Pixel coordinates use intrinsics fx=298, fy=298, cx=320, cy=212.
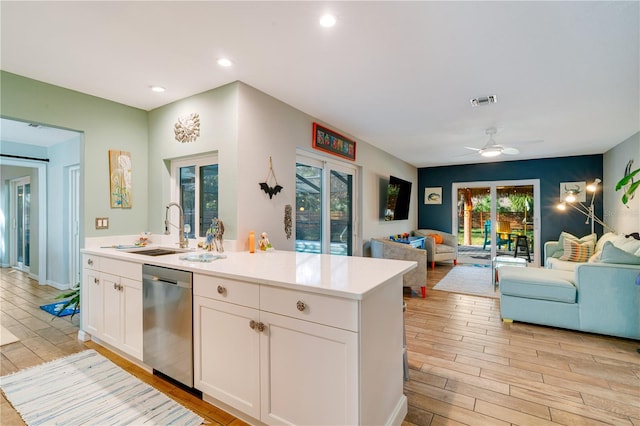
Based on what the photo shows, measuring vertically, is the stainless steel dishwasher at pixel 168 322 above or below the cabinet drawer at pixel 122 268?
below

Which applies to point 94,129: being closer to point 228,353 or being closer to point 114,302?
point 114,302

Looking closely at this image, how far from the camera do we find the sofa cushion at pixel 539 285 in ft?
10.3

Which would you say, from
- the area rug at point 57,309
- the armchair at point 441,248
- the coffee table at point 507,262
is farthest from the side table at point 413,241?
the area rug at point 57,309

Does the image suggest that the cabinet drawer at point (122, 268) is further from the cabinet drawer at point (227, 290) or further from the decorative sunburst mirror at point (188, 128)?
the decorative sunburst mirror at point (188, 128)

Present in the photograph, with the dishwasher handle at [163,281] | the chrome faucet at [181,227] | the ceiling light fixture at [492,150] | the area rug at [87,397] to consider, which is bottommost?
the area rug at [87,397]

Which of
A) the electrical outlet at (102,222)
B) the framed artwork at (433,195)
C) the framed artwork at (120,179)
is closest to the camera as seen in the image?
the electrical outlet at (102,222)

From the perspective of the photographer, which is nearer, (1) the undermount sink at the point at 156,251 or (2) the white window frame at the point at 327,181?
(1) the undermount sink at the point at 156,251

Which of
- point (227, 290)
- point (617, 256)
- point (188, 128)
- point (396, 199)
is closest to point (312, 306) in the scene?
point (227, 290)

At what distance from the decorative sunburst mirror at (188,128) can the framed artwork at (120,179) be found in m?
0.68

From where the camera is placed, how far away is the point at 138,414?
1862mm

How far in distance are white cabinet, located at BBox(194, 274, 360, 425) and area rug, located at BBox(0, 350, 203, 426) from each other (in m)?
0.30

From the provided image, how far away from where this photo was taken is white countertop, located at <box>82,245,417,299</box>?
1.45m

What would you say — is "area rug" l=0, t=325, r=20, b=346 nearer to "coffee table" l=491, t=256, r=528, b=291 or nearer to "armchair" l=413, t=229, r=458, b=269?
"coffee table" l=491, t=256, r=528, b=291

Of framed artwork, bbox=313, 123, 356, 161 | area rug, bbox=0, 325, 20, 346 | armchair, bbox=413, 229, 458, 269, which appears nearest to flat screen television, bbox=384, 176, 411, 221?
armchair, bbox=413, 229, 458, 269
